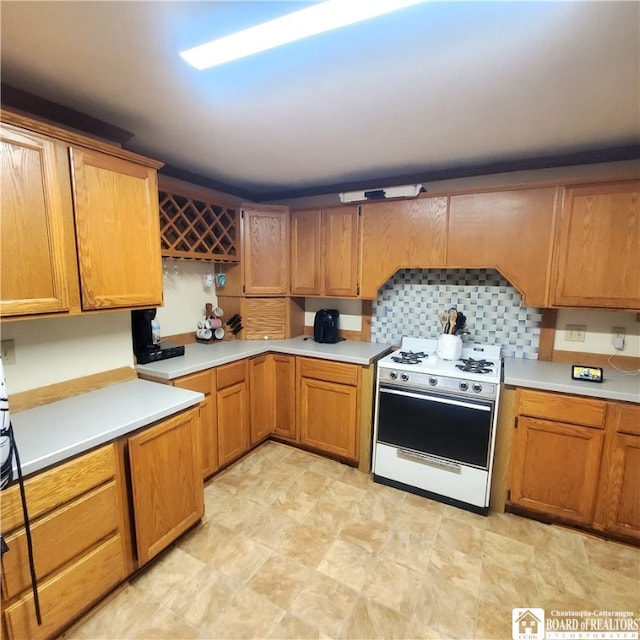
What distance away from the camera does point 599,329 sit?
2.30 meters

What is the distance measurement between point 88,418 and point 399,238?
2.24m

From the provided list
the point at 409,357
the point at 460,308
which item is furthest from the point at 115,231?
the point at 460,308

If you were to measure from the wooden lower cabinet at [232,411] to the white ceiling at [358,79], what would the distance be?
1547 mm

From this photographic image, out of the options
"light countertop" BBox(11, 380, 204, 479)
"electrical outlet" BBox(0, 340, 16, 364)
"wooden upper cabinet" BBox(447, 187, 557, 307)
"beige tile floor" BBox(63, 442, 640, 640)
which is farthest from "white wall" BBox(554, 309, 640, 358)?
"electrical outlet" BBox(0, 340, 16, 364)

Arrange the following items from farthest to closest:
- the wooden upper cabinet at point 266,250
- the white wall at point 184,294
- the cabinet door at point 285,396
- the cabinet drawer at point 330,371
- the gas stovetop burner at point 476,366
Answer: the wooden upper cabinet at point 266,250, the cabinet door at point 285,396, the white wall at point 184,294, the cabinet drawer at point 330,371, the gas stovetop burner at point 476,366

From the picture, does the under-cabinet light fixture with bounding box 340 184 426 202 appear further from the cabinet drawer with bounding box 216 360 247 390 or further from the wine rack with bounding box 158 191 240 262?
the cabinet drawer with bounding box 216 360 247 390

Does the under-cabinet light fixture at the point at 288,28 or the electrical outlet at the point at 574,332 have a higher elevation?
the under-cabinet light fixture at the point at 288,28

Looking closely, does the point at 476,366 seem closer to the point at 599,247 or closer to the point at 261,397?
the point at 599,247

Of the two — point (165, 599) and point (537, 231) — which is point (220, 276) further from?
point (537, 231)

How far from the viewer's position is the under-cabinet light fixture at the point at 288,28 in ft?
3.18

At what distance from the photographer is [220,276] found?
309 cm

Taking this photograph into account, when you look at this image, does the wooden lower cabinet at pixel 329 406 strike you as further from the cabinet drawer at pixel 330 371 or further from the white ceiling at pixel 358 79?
the white ceiling at pixel 358 79

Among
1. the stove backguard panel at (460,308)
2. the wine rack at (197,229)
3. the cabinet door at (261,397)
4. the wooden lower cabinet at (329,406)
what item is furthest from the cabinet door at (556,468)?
the wine rack at (197,229)

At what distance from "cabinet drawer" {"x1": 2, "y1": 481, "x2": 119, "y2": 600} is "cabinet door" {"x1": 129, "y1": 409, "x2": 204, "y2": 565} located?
0.39ft
